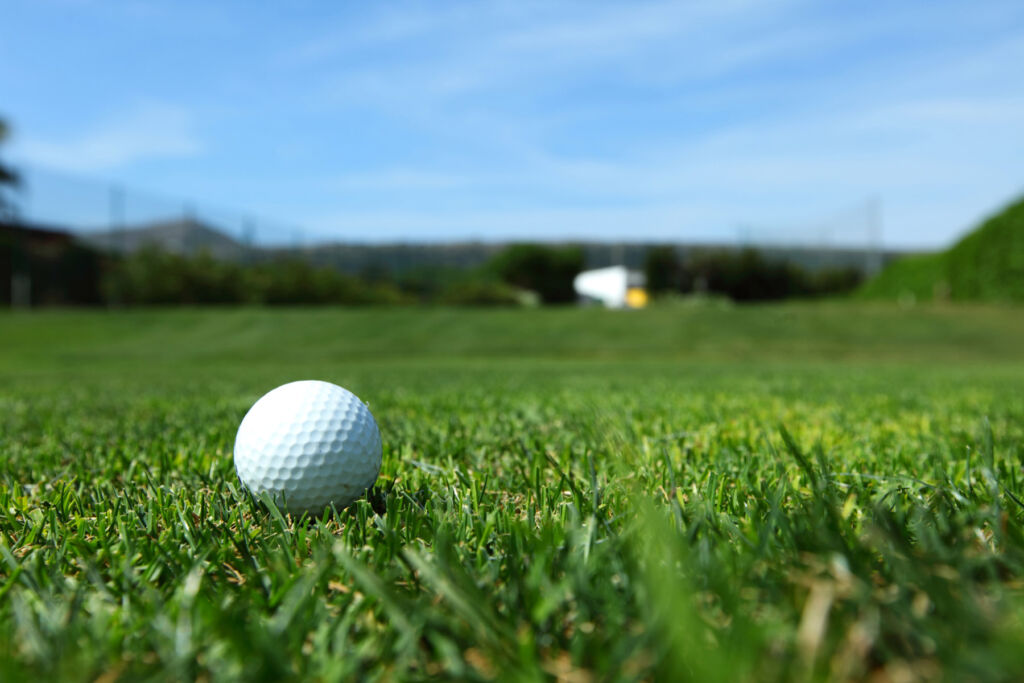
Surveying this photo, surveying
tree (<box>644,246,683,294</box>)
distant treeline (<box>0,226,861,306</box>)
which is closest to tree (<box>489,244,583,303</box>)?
distant treeline (<box>0,226,861,306</box>)

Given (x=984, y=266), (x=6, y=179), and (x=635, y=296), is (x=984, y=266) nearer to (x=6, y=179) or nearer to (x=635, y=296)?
(x=635, y=296)

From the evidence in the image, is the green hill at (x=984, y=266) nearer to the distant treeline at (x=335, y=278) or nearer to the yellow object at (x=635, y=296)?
the distant treeline at (x=335, y=278)

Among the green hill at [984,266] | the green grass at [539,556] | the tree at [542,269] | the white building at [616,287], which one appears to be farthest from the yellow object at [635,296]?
the green grass at [539,556]

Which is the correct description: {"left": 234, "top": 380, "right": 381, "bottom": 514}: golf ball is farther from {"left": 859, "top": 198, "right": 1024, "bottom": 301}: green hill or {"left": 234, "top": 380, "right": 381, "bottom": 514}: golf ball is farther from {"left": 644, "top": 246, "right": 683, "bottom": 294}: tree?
{"left": 644, "top": 246, "right": 683, "bottom": 294}: tree

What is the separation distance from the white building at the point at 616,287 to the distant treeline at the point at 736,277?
385 cm

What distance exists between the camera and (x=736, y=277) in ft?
126

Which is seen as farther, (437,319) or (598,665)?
(437,319)

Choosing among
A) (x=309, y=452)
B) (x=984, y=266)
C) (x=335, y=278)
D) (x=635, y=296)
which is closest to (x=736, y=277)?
(x=635, y=296)

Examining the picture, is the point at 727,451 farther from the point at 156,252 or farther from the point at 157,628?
the point at 156,252

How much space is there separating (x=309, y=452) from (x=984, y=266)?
28857mm

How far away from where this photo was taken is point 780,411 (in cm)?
345

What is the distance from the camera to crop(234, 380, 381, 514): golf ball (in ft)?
5.25

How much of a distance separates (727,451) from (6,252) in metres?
30.1

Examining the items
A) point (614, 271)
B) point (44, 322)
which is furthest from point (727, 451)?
point (614, 271)
